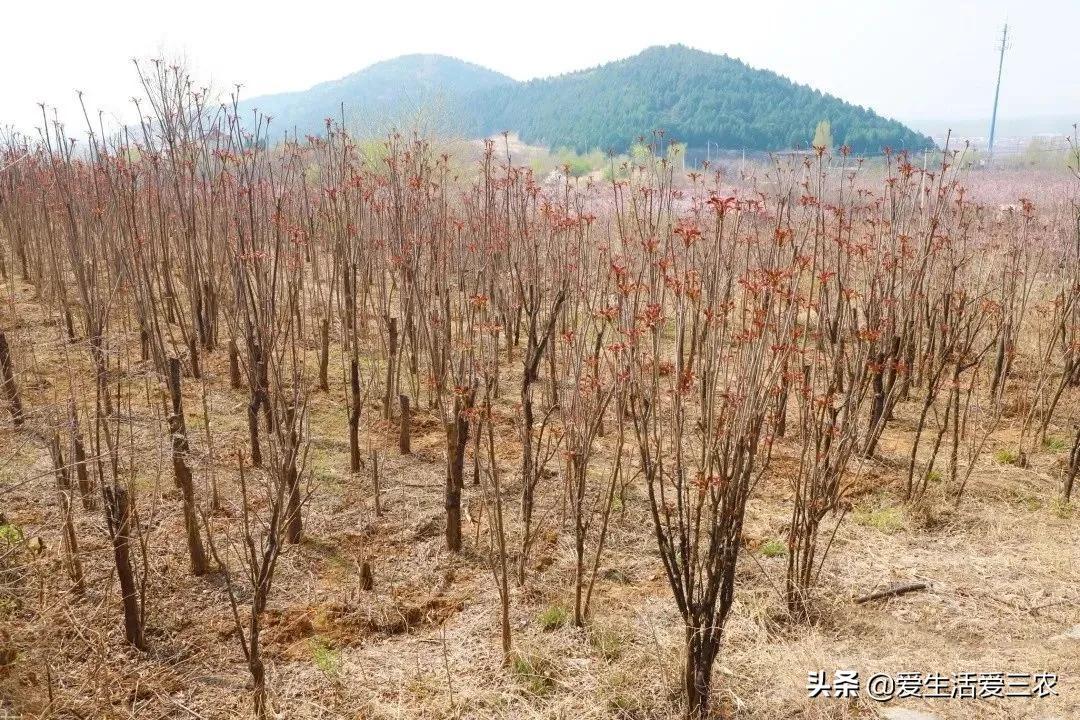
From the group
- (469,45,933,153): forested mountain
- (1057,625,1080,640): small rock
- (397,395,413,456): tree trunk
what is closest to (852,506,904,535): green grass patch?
(1057,625,1080,640): small rock

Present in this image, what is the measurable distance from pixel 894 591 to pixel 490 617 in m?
1.89

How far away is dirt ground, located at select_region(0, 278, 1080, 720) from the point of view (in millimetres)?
2576

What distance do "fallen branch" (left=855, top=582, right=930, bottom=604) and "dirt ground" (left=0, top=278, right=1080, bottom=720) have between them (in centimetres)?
4

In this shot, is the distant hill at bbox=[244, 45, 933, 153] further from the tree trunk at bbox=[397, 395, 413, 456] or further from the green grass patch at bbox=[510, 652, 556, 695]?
the green grass patch at bbox=[510, 652, 556, 695]

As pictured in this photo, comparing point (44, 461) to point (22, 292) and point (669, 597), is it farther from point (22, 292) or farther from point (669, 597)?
point (22, 292)

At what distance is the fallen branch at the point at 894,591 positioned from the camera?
3234mm

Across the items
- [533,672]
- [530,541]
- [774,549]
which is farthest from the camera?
[774,549]

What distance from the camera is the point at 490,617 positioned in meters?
3.08

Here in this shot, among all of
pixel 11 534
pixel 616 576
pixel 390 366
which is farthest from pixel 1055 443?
pixel 11 534

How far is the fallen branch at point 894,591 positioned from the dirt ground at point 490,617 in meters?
0.04

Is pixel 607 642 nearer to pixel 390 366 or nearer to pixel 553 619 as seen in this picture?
pixel 553 619

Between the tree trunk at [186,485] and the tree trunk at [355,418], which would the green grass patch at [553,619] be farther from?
the tree trunk at [355,418]

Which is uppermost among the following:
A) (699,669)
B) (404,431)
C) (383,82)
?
(383,82)

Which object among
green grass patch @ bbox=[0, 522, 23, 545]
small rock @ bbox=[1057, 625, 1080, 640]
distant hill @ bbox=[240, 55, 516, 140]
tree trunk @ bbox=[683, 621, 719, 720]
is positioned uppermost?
distant hill @ bbox=[240, 55, 516, 140]
